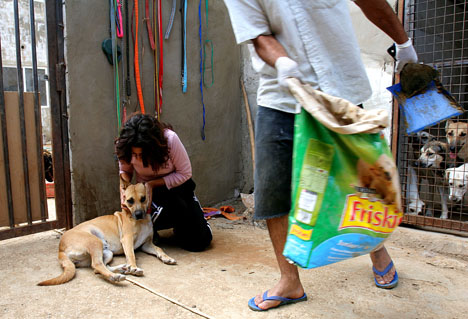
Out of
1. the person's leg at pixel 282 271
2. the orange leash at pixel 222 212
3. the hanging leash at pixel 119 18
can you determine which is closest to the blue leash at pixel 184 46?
the hanging leash at pixel 119 18

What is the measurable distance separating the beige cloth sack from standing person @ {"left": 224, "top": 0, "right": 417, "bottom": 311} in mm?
122

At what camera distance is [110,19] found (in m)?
3.14

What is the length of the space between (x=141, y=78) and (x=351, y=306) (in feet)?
8.47

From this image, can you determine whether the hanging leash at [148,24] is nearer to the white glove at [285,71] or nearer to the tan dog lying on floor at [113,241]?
the tan dog lying on floor at [113,241]

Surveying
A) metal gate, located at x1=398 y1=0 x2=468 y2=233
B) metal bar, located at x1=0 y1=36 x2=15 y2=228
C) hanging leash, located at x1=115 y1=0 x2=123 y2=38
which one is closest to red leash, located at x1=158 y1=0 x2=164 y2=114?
hanging leash, located at x1=115 y1=0 x2=123 y2=38

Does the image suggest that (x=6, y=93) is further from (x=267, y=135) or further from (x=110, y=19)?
(x=267, y=135)

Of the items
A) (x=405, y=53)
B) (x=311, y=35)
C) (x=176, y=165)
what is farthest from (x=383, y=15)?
(x=176, y=165)

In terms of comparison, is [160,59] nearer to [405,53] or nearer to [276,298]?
[405,53]

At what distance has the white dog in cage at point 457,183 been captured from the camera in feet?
10.8

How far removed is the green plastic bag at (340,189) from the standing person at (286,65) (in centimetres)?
28

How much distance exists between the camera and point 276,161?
5.54ft

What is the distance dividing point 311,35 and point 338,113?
430 mm

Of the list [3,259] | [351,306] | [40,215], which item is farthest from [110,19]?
[351,306]

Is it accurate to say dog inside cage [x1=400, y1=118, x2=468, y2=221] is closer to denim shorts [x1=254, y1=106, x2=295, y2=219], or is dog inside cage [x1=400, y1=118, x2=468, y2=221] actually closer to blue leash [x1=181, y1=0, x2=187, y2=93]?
denim shorts [x1=254, y1=106, x2=295, y2=219]
